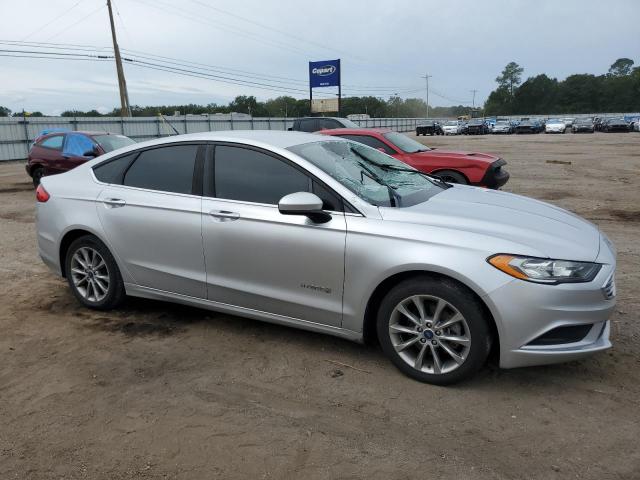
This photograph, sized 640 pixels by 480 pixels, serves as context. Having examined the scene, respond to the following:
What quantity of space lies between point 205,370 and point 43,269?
3625 mm

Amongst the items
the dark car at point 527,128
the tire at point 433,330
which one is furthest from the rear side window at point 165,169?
the dark car at point 527,128

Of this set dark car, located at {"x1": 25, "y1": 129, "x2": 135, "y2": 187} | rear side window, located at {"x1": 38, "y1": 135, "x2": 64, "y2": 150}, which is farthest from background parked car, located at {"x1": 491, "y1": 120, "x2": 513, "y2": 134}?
rear side window, located at {"x1": 38, "y1": 135, "x2": 64, "y2": 150}

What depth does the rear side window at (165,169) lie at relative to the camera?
14.1 feet

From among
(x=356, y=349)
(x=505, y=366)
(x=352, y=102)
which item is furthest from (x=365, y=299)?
(x=352, y=102)

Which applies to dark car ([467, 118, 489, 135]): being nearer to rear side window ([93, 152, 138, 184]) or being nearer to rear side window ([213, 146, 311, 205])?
rear side window ([93, 152, 138, 184])

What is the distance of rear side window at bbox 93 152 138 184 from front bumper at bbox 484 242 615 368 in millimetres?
3254

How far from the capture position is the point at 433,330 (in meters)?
3.32

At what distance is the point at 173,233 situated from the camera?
4.18 meters

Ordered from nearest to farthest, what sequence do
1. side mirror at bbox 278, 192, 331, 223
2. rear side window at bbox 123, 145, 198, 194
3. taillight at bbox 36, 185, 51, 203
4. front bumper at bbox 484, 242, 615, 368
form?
1. front bumper at bbox 484, 242, 615, 368
2. side mirror at bbox 278, 192, 331, 223
3. rear side window at bbox 123, 145, 198, 194
4. taillight at bbox 36, 185, 51, 203

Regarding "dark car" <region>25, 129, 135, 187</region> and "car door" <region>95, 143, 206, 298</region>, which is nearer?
"car door" <region>95, 143, 206, 298</region>

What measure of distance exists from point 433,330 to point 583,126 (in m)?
53.6

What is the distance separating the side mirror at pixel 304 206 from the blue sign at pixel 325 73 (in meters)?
34.7

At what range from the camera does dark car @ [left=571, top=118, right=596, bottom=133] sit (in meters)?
49.5

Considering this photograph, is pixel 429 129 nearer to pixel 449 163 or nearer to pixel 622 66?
pixel 449 163
